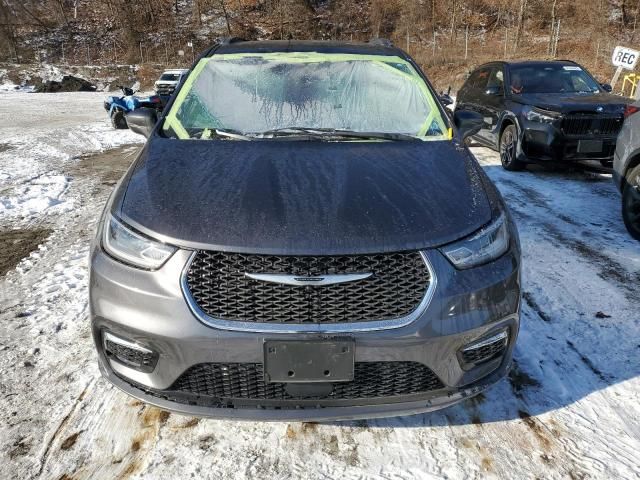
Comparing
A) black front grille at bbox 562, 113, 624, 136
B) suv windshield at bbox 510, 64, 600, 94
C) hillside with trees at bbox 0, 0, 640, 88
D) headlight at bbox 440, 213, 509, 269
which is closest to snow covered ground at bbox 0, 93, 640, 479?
headlight at bbox 440, 213, 509, 269

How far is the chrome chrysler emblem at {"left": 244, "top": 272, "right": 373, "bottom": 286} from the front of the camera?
1.91 meters

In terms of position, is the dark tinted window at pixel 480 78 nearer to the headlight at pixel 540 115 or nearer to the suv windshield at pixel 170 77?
the headlight at pixel 540 115

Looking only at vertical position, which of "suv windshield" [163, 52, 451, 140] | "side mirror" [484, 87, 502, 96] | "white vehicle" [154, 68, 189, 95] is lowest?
"white vehicle" [154, 68, 189, 95]

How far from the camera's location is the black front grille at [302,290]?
6.32ft

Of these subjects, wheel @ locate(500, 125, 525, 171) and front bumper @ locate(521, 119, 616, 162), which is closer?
front bumper @ locate(521, 119, 616, 162)

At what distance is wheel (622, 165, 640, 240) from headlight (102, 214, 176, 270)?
14.2ft

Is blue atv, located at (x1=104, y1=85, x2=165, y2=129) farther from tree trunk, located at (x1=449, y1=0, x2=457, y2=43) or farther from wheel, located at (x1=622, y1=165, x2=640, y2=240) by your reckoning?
tree trunk, located at (x1=449, y1=0, x2=457, y2=43)

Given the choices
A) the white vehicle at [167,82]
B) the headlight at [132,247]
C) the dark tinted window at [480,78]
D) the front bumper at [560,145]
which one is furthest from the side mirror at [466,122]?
the white vehicle at [167,82]

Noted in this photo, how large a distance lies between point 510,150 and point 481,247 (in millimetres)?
5824

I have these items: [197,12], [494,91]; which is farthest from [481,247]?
[197,12]

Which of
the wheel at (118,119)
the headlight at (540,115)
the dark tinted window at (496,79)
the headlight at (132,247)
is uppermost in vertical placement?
the headlight at (132,247)

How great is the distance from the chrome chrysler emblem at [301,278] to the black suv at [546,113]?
5841 mm

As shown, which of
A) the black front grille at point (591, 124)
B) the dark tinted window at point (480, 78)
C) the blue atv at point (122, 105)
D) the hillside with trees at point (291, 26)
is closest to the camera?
the black front grille at point (591, 124)

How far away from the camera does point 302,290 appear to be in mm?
1922
